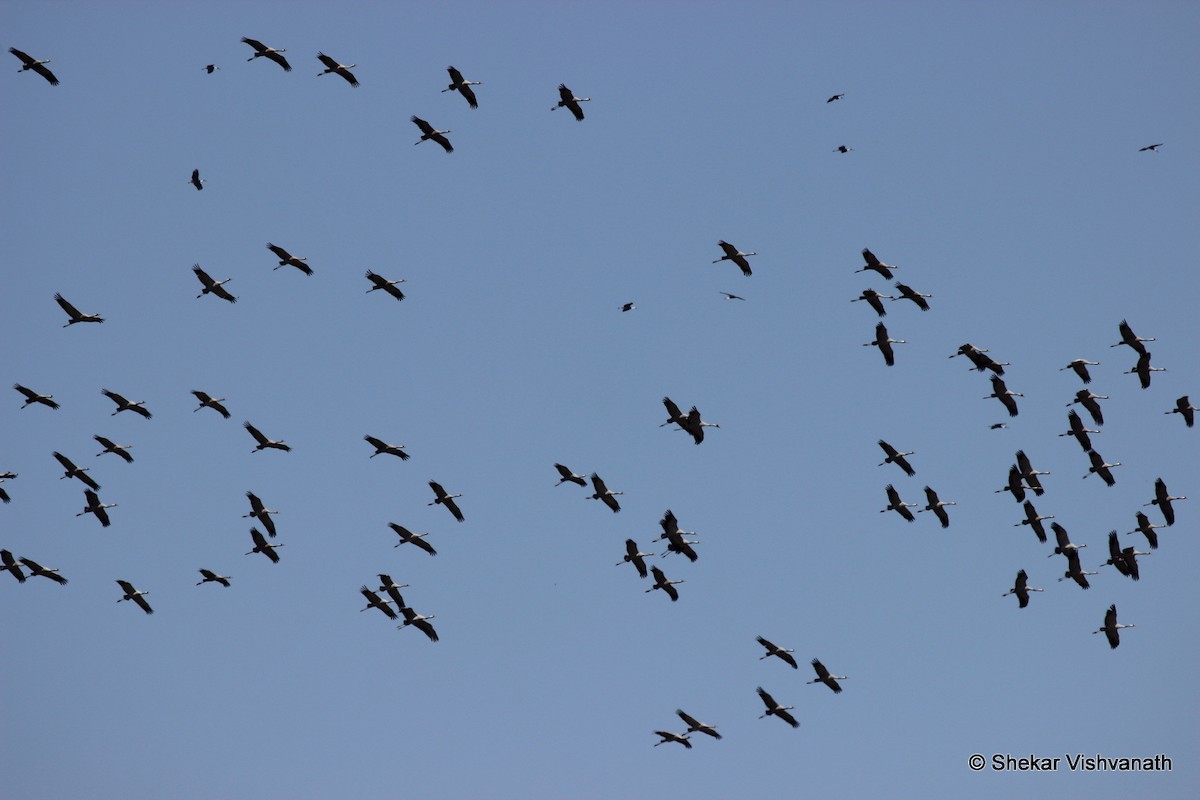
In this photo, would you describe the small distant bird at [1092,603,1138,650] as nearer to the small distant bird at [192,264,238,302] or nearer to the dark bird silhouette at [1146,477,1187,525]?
the dark bird silhouette at [1146,477,1187,525]

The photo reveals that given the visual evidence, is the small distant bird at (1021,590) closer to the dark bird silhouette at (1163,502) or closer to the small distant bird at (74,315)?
the dark bird silhouette at (1163,502)

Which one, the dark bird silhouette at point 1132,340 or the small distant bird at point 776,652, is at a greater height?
the dark bird silhouette at point 1132,340

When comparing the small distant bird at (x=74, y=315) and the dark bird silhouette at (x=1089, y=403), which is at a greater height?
the dark bird silhouette at (x=1089, y=403)

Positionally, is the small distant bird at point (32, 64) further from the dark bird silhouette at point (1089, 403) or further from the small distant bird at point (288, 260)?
the dark bird silhouette at point (1089, 403)

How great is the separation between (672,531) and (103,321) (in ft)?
74.3

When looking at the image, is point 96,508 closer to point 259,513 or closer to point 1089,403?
point 259,513

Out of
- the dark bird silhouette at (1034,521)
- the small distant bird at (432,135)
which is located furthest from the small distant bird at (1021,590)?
the small distant bird at (432,135)

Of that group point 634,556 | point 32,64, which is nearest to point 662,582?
point 634,556

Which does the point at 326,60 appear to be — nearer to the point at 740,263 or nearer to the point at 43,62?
the point at 43,62

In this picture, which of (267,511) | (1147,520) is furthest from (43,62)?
(1147,520)

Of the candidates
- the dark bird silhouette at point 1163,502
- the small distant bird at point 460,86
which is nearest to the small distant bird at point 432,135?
the small distant bird at point 460,86

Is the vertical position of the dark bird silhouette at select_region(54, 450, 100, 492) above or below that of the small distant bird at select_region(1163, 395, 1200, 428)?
below

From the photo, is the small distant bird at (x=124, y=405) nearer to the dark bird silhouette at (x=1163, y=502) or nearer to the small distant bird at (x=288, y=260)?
the small distant bird at (x=288, y=260)

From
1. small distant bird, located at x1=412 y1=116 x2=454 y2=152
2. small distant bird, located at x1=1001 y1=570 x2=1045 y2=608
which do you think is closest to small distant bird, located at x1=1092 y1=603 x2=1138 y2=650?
small distant bird, located at x1=1001 y1=570 x2=1045 y2=608
